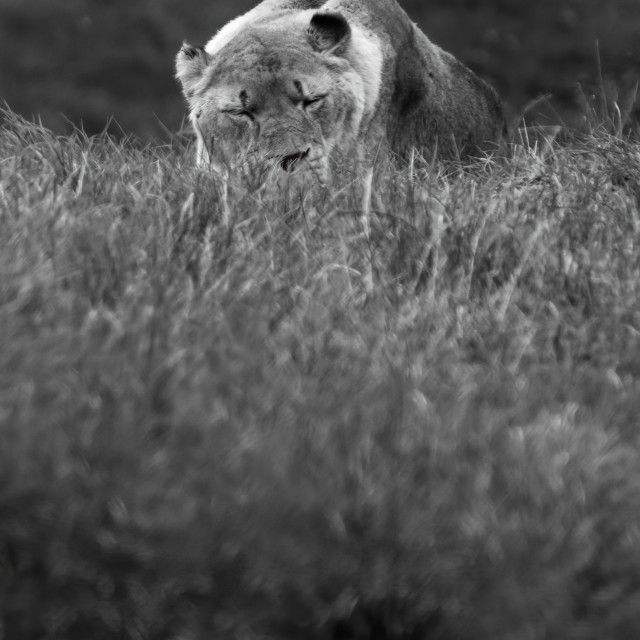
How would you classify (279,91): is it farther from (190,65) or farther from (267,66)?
(190,65)

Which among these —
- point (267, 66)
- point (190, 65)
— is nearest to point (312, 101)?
point (267, 66)

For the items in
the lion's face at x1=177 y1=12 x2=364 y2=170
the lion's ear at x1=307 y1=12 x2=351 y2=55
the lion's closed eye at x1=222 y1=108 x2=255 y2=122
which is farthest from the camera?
the lion's ear at x1=307 y1=12 x2=351 y2=55

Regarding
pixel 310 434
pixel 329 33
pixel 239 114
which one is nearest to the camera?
pixel 310 434

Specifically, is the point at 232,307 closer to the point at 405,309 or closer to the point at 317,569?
the point at 405,309

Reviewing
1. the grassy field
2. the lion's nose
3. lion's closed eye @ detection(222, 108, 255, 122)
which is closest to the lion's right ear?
lion's closed eye @ detection(222, 108, 255, 122)

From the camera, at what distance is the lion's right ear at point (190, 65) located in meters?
5.40

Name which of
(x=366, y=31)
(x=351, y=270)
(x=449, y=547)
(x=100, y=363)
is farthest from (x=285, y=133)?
(x=449, y=547)

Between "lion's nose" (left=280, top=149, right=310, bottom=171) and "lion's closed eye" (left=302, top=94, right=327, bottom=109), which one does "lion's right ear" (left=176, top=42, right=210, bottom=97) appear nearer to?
"lion's closed eye" (left=302, top=94, right=327, bottom=109)

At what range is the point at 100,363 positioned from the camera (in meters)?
2.50

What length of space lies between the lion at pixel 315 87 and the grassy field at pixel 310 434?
47.7 inches

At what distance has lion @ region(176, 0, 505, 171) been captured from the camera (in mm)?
4898

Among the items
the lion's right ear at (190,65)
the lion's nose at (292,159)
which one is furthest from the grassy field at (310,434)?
the lion's right ear at (190,65)

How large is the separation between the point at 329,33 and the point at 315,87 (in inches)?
15.2

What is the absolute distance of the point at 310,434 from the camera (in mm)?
2385
